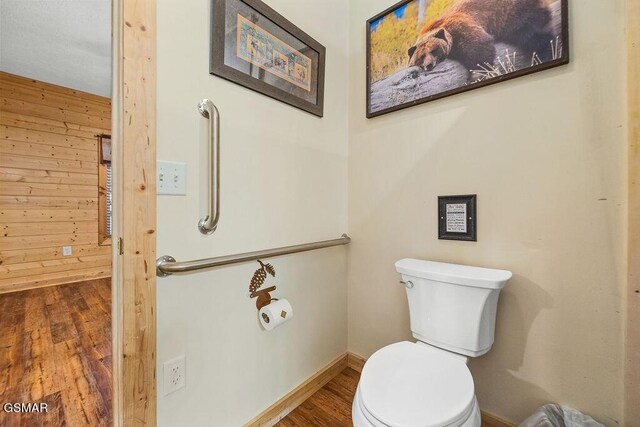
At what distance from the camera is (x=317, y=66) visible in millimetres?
1461

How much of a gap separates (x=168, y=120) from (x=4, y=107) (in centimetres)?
388

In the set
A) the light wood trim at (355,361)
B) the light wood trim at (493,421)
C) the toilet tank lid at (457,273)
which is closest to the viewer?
the toilet tank lid at (457,273)

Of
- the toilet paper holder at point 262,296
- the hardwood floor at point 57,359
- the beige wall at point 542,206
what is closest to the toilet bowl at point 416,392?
the beige wall at point 542,206

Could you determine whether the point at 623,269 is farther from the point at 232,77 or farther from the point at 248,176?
the point at 232,77

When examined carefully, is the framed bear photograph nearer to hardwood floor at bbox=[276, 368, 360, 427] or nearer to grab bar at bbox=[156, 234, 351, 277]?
grab bar at bbox=[156, 234, 351, 277]

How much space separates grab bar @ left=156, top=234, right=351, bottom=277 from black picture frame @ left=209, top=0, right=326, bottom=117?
0.72 meters

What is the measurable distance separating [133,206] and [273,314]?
2.27ft

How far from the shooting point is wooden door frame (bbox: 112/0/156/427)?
31.3 inches

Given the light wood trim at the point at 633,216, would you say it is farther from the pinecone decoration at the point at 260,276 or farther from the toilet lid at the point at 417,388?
the pinecone decoration at the point at 260,276

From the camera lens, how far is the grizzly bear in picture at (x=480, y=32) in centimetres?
104

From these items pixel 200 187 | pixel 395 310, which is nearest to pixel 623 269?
pixel 395 310

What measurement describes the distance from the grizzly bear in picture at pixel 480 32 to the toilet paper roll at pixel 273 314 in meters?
1.39

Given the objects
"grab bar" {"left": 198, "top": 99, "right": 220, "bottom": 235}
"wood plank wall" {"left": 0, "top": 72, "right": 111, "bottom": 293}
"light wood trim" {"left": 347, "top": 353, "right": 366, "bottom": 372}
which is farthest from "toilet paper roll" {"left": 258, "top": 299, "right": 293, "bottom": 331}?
"wood plank wall" {"left": 0, "top": 72, "right": 111, "bottom": 293}

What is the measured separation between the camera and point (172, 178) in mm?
901
